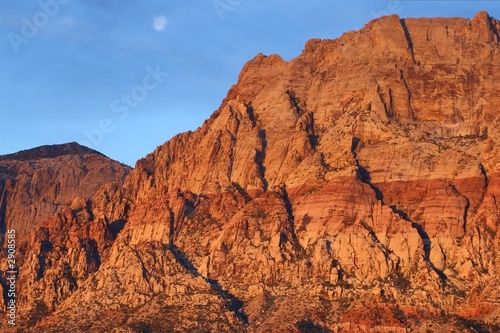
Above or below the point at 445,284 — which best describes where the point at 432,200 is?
above

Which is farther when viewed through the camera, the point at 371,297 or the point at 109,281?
the point at 109,281

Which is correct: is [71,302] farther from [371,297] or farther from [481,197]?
[481,197]

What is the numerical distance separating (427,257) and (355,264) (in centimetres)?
1084

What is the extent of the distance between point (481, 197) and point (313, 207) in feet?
86.5

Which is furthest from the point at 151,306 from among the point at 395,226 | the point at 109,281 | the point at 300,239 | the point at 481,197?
the point at 481,197

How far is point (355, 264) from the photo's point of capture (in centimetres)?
18675

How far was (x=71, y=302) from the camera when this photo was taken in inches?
7781

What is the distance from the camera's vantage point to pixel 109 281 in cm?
19550

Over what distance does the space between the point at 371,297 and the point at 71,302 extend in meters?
49.8

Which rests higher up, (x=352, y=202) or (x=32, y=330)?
(x=352, y=202)

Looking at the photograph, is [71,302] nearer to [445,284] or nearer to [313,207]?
[313,207]

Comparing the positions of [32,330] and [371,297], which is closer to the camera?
[371,297]

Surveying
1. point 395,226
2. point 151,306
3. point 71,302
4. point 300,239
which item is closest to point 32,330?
point 71,302

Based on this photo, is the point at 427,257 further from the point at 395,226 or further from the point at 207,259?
the point at 207,259
